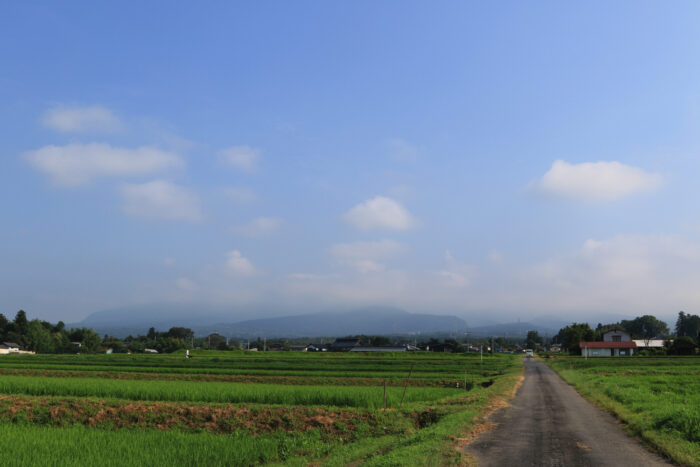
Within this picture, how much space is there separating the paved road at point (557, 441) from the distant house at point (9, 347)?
114355 mm

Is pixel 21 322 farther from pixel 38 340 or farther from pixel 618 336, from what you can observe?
pixel 618 336

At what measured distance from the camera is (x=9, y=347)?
10588cm

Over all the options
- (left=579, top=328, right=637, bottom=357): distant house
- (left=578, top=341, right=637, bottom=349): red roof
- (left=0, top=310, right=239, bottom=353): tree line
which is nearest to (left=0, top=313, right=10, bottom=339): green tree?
(left=0, top=310, right=239, bottom=353): tree line

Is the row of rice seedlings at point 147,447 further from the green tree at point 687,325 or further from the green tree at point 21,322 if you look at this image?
the green tree at point 687,325

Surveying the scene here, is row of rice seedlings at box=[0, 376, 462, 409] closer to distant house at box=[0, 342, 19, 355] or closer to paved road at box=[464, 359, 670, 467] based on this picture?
paved road at box=[464, 359, 670, 467]

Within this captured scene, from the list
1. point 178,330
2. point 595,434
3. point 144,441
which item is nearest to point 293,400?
point 144,441

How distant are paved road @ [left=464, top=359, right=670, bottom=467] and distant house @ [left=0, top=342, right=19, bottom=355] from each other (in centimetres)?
11436

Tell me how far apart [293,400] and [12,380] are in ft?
65.0

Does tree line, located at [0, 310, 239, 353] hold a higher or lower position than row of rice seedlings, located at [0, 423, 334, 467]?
lower

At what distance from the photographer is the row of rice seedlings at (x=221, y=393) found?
23.9 m

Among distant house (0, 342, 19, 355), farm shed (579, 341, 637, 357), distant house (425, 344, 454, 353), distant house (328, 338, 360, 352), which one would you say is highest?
farm shed (579, 341, 637, 357)

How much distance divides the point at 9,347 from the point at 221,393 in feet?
351

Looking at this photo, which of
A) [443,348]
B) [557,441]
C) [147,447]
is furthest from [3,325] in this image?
[557,441]

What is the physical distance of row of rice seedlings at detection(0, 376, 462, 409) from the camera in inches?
941
